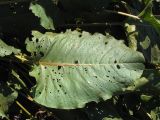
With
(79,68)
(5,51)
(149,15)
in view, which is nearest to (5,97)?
(5,51)

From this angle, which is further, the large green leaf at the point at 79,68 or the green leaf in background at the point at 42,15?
the green leaf in background at the point at 42,15

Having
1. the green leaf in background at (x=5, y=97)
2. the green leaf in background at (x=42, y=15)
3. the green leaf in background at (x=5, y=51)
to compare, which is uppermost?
the green leaf in background at (x=42, y=15)

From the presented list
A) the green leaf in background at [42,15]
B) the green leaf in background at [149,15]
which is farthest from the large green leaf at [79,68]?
the green leaf in background at [149,15]

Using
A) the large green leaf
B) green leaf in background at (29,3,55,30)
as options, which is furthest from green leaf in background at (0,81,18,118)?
green leaf in background at (29,3,55,30)

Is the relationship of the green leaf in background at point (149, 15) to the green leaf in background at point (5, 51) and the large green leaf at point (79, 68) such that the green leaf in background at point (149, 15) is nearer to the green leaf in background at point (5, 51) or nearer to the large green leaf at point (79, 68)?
the large green leaf at point (79, 68)

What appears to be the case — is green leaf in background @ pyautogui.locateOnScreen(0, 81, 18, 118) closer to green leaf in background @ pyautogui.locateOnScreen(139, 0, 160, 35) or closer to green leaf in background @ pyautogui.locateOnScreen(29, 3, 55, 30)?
green leaf in background @ pyautogui.locateOnScreen(29, 3, 55, 30)

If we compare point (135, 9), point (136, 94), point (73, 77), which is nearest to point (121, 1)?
point (135, 9)

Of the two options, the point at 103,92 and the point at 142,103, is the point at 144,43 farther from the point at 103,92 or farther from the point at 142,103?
the point at 103,92

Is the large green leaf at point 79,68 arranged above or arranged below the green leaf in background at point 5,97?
above
